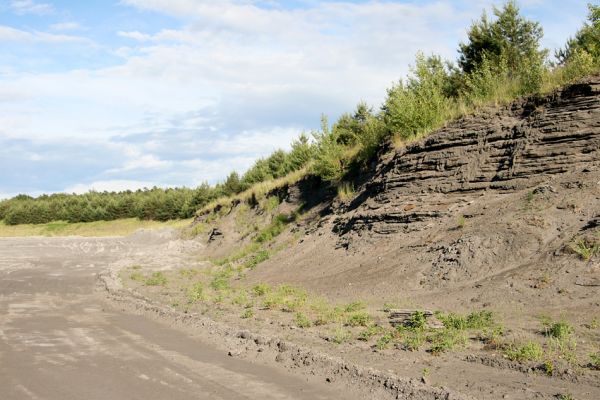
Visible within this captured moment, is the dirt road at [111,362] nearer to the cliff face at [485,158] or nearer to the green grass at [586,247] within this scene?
the green grass at [586,247]

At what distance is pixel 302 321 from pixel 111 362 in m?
3.82

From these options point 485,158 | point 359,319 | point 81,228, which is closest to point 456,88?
point 485,158

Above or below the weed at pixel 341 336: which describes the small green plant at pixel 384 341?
below

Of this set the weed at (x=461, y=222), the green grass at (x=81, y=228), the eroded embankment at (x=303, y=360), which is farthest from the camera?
the green grass at (x=81, y=228)

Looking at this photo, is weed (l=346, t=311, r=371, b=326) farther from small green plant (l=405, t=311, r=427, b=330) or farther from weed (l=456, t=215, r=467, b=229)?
weed (l=456, t=215, r=467, b=229)

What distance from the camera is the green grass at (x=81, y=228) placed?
60.4 metres

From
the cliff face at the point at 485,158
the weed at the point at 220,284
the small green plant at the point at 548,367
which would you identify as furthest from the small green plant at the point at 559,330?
the weed at the point at 220,284

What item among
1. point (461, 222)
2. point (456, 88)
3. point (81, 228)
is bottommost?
point (461, 222)

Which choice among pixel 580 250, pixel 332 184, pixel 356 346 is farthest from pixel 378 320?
pixel 332 184

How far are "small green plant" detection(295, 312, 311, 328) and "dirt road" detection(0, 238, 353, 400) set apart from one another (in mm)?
2016

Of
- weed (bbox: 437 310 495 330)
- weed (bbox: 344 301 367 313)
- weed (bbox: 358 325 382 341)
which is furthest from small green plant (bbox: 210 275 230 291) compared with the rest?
weed (bbox: 437 310 495 330)

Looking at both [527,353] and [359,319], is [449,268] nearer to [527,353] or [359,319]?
[359,319]

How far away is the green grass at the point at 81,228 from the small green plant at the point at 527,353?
54025 millimetres

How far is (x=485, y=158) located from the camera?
15.5 metres
